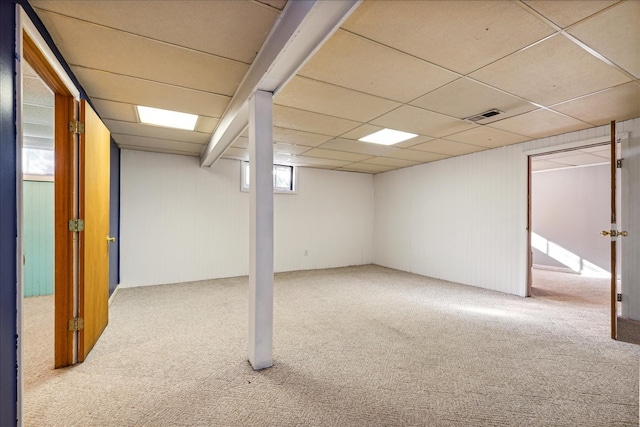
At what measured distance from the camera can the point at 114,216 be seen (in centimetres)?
452

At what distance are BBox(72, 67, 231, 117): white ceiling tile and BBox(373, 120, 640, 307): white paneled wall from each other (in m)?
4.24

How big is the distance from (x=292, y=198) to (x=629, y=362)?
5.31m

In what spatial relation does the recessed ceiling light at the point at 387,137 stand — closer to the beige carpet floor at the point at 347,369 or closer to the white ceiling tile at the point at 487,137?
the white ceiling tile at the point at 487,137

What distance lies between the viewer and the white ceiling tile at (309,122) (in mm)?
3195

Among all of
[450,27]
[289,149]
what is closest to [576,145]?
[450,27]

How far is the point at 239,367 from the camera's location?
2.29 metres

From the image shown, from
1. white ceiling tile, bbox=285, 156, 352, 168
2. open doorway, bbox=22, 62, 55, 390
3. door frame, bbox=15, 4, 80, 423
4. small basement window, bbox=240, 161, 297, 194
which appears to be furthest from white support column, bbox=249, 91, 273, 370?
small basement window, bbox=240, 161, 297, 194

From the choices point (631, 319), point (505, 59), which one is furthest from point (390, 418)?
point (631, 319)

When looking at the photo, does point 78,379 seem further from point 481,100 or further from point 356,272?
point 356,272

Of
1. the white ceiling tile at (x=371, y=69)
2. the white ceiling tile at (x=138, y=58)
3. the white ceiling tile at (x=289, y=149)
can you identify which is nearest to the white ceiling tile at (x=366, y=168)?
the white ceiling tile at (x=289, y=149)

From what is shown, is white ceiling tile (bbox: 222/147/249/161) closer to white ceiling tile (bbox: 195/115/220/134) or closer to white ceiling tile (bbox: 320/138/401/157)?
white ceiling tile (bbox: 195/115/220/134)

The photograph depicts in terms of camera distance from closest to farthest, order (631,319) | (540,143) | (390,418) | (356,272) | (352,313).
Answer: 1. (390,418)
2. (631,319)
3. (352,313)
4. (540,143)
5. (356,272)

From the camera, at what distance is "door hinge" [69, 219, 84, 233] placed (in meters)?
2.27

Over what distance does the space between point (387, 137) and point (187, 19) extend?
3019 mm
